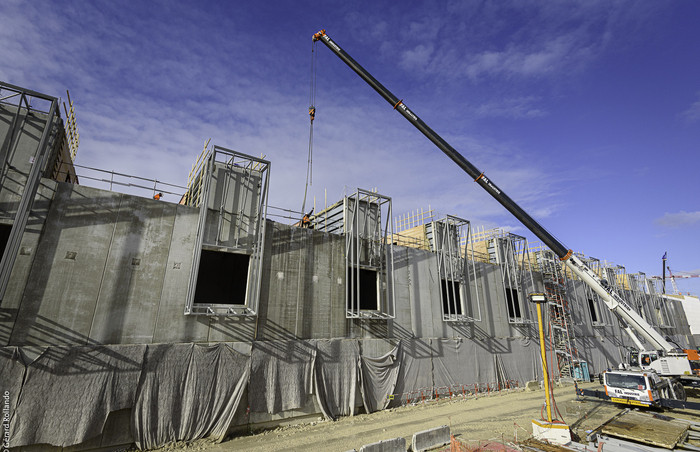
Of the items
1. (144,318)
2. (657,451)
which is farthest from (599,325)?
(144,318)

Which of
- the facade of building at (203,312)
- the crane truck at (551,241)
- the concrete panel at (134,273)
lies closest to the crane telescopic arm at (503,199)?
the crane truck at (551,241)

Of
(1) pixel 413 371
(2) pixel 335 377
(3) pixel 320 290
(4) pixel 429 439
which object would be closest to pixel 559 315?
(1) pixel 413 371

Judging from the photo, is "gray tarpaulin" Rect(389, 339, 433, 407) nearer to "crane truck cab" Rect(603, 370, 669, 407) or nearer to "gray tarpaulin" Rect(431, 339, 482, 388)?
"gray tarpaulin" Rect(431, 339, 482, 388)

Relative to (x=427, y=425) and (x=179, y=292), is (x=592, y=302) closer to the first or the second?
(x=427, y=425)

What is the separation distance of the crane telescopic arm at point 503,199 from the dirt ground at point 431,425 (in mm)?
5787

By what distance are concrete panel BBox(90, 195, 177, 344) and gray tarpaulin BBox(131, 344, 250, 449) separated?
49.2 inches

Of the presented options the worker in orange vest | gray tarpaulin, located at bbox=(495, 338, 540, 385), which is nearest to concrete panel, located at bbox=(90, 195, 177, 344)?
the worker in orange vest

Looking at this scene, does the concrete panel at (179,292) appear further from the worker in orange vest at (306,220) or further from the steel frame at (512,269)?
the steel frame at (512,269)

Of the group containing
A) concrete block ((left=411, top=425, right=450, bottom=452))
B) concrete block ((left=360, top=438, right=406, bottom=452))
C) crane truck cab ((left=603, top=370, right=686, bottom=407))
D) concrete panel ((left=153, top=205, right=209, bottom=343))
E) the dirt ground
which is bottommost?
the dirt ground

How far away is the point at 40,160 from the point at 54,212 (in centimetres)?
193

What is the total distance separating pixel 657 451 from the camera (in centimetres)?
1055

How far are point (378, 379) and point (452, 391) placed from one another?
21.1 ft

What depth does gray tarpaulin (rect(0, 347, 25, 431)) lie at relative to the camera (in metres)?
10.5

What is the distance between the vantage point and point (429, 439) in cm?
1186
